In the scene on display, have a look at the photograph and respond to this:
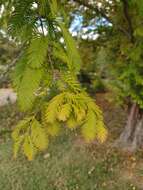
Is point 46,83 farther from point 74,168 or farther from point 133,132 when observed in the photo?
point 133,132

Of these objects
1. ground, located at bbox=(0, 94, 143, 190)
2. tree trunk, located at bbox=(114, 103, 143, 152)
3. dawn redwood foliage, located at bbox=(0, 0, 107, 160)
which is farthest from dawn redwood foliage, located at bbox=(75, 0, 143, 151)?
dawn redwood foliage, located at bbox=(0, 0, 107, 160)

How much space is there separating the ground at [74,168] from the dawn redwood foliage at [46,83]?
428cm

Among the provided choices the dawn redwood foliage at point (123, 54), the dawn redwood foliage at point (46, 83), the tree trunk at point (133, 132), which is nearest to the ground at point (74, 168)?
the tree trunk at point (133, 132)

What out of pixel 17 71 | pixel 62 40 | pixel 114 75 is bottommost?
pixel 114 75

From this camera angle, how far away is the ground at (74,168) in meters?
6.06

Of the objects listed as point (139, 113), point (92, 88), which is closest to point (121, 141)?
point (139, 113)

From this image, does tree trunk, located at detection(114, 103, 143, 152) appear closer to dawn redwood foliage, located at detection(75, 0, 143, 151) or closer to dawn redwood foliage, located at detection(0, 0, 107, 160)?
dawn redwood foliage, located at detection(75, 0, 143, 151)

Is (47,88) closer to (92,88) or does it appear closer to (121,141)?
(121,141)

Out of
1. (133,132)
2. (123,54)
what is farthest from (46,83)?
(133,132)

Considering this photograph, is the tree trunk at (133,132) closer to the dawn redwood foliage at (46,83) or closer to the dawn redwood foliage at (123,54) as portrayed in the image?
the dawn redwood foliage at (123,54)

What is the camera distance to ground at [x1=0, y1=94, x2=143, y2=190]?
19.9 feet

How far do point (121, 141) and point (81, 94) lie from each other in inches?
222

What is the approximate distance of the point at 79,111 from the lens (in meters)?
1.66

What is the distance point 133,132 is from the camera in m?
7.14
